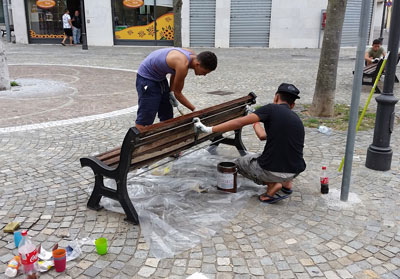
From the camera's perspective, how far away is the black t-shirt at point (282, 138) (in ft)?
12.3

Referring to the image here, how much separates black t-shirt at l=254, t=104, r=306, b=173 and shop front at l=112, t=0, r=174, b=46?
18960 mm

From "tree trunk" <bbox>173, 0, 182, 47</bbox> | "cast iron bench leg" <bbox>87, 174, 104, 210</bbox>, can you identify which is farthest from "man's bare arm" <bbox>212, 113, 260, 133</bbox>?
"tree trunk" <bbox>173, 0, 182, 47</bbox>

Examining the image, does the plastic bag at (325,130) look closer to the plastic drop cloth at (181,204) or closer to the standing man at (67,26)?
the plastic drop cloth at (181,204)

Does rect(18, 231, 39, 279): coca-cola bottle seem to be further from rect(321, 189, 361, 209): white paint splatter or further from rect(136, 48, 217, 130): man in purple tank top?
rect(321, 189, 361, 209): white paint splatter

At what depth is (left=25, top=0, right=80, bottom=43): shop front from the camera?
896 inches

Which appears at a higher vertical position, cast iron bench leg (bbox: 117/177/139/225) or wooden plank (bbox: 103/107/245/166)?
wooden plank (bbox: 103/107/245/166)

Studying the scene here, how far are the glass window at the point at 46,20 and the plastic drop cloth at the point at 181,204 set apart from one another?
20.7 m

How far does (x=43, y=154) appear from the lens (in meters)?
5.30

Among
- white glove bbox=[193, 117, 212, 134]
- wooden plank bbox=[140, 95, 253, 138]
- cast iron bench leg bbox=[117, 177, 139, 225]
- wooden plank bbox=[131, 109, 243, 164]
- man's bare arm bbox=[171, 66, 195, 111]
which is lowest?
cast iron bench leg bbox=[117, 177, 139, 225]

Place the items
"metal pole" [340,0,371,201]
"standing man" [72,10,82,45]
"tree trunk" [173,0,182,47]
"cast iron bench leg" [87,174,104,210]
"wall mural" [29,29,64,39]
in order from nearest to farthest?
"metal pole" [340,0,371,201], "cast iron bench leg" [87,174,104,210], "tree trunk" [173,0,182,47], "standing man" [72,10,82,45], "wall mural" [29,29,64,39]

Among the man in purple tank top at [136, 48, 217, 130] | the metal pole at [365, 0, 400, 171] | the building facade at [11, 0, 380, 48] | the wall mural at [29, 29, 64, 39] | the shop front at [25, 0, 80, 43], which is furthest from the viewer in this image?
the wall mural at [29, 29, 64, 39]

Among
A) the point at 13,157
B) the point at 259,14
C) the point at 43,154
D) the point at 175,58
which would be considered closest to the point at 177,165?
the point at 175,58

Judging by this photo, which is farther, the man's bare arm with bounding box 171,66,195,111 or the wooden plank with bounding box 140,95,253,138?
the man's bare arm with bounding box 171,66,195,111

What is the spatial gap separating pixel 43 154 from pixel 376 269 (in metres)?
4.21
